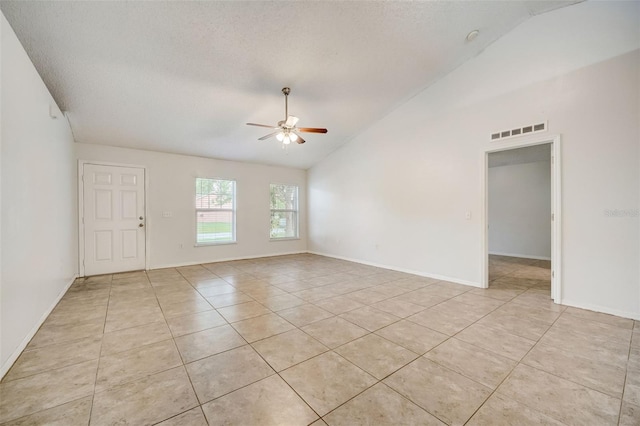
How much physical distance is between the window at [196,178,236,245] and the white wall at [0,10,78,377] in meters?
2.58

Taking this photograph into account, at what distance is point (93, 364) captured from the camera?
80.5 inches

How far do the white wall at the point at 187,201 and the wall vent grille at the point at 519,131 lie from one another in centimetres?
503

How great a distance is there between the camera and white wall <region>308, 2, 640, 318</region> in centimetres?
298

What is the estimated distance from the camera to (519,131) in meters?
3.73

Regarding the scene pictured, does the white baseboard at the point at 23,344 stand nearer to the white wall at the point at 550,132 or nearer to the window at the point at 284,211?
the window at the point at 284,211

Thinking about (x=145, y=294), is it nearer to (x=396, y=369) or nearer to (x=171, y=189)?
(x=171, y=189)

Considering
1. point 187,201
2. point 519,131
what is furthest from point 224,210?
point 519,131

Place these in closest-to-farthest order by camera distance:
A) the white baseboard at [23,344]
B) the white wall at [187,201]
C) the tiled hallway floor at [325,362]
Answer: the tiled hallway floor at [325,362] < the white baseboard at [23,344] < the white wall at [187,201]

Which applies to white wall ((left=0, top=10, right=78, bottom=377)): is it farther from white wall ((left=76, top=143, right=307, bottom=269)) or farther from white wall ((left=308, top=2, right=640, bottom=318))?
white wall ((left=308, top=2, right=640, bottom=318))

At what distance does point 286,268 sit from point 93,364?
3639 millimetres

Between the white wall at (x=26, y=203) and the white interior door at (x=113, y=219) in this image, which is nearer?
the white wall at (x=26, y=203)

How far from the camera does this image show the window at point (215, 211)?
19.9ft

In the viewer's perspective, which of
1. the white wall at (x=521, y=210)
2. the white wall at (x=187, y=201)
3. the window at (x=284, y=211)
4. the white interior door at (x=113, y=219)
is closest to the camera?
the white interior door at (x=113, y=219)

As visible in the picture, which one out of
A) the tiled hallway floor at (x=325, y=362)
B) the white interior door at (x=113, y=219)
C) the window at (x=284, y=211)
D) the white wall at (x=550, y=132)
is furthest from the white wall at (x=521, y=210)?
the white interior door at (x=113, y=219)
